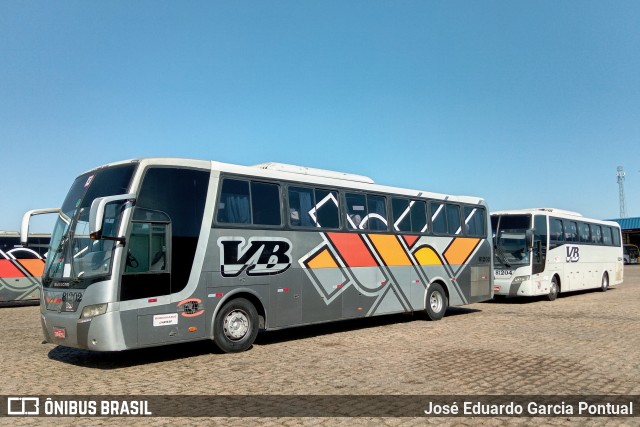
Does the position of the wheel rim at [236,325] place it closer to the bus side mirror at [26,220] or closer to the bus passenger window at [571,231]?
the bus side mirror at [26,220]

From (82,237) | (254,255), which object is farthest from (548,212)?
(82,237)

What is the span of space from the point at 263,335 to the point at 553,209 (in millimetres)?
14387

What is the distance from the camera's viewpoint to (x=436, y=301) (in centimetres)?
1585

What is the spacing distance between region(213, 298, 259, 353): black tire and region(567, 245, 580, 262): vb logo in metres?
16.5

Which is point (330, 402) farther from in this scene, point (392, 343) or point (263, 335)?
point (263, 335)

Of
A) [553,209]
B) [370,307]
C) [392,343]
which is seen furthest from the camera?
[553,209]

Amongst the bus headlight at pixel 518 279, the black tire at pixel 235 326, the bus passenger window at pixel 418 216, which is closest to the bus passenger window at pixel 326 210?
the black tire at pixel 235 326

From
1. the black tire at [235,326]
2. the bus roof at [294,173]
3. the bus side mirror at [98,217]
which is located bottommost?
the black tire at [235,326]

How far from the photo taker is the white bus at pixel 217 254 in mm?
8961

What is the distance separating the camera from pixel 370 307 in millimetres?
13680

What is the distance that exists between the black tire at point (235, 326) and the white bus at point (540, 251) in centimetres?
1236

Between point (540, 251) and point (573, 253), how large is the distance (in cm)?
362

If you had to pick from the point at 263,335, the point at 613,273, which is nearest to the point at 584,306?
the point at 613,273

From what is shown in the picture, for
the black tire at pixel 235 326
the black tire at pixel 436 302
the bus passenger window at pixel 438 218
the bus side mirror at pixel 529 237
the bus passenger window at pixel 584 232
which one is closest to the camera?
the black tire at pixel 235 326
